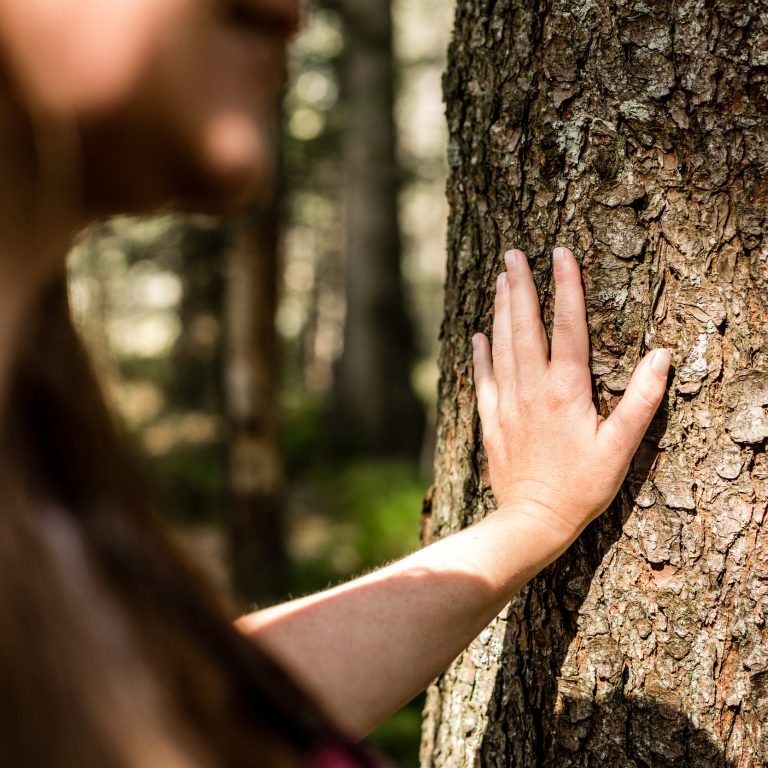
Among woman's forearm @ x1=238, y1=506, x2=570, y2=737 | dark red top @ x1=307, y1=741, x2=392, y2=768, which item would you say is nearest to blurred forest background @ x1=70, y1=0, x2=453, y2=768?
woman's forearm @ x1=238, y1=506, x2=570, y2=737

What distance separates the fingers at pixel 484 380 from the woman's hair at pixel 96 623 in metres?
0.82

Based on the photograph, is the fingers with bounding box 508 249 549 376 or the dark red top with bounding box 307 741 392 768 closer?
the dark red top with bounding box 307 741 392 768

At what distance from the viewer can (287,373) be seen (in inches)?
733

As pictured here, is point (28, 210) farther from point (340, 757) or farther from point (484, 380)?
point (484, 380)

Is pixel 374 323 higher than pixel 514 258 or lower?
lower

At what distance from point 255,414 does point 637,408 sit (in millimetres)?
5070

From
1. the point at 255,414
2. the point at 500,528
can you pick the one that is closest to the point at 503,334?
the point at 500,528

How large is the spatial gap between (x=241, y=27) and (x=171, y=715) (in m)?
0.66

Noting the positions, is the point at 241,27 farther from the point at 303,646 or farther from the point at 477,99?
the point at 477,99

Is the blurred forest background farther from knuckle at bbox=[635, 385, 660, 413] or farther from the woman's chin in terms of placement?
the woman's chin

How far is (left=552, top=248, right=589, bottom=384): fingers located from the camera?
5.00 feet

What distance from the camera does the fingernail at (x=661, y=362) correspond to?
1488mm

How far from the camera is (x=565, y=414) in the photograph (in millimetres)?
1479

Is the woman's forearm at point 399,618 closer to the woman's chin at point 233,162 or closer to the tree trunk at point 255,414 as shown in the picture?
the woman's chin at point 233,162
